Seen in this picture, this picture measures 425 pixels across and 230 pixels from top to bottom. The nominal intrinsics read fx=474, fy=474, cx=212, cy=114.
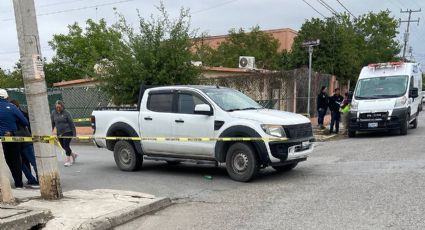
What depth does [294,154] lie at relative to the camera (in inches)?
350

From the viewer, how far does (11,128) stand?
28.9 feet

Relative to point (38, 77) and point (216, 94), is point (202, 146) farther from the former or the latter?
→ point (38, 77)

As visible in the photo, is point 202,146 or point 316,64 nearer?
point 202,146

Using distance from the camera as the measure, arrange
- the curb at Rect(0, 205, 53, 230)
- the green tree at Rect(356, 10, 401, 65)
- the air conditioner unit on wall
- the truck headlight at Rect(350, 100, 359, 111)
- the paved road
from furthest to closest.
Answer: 1. the green tree at Rect(356, 10, 401, 65)
2. the air conditioner unit on wall
3. the truck headlight at Rect(350, 100, 359, 111)
4. the paved road
5. the curb at Rect(0, 205, 53, 230)

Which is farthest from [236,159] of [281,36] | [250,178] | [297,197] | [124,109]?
[281,36]

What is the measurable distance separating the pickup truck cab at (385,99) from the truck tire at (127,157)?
28.5 feet

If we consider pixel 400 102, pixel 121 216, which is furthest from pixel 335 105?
pixel 121 216

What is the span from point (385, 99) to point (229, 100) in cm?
861

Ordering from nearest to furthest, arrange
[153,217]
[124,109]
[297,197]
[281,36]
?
[153,217], [297,197], [124,109], [281,36]

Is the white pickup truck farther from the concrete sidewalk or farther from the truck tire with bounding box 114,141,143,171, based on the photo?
the concrete sidewalk

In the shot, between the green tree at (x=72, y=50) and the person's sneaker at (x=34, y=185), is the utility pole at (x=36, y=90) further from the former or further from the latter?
the green tree at (x=72, y=50)

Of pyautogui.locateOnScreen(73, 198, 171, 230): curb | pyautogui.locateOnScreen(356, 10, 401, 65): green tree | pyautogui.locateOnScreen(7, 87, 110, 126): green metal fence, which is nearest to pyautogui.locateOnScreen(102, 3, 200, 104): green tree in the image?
pyautogui.locateOnScreen(7, 87, 110, 126): green metal fence

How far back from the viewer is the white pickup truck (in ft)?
28.8

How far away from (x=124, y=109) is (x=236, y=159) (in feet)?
11.0
